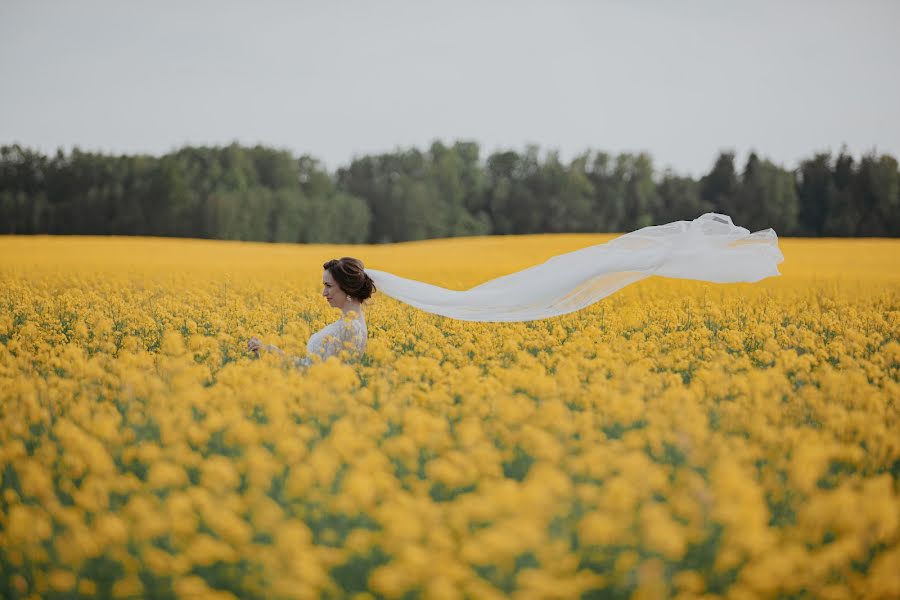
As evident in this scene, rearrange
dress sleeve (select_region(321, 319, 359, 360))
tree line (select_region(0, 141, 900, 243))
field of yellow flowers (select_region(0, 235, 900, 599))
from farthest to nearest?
tree line (select_region(0, 141, 900, 243)), dress sleeve (select_region(321, 319, 359, 360)), field of yellow flowers (select_region(0, 235, 900, 599))

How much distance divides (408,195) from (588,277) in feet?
159

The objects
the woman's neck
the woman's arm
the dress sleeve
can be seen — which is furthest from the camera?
the woman's neck

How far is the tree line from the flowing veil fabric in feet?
142

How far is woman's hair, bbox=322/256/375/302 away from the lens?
666 cm

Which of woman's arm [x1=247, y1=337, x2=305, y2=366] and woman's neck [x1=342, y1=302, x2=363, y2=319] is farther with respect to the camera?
woman's neck [x1=342, y1=302, x2=363, y2=319]

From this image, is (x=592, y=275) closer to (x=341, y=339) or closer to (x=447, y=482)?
(x=341, y=339)

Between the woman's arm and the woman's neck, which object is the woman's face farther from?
the woman's arm

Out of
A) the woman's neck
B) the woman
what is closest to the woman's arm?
the woman

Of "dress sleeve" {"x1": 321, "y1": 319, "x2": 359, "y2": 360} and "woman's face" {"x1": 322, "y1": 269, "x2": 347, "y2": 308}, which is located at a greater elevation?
"woman's face" {"x1": 322, "y1": 269, "x2": 347, "y2": 308}

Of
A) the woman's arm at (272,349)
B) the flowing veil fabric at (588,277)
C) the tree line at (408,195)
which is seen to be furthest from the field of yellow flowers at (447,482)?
the tree line at (408,195)

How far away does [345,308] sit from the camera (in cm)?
693

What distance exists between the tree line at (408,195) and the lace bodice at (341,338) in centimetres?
4416

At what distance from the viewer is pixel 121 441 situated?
3.84 m

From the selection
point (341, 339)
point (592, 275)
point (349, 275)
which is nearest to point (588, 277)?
point (592, 275)
